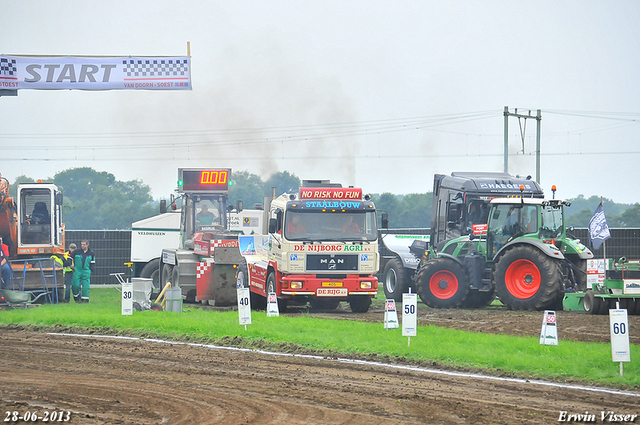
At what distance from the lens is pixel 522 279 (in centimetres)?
1930

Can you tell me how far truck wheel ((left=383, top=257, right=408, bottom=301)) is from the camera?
23375 millimetres

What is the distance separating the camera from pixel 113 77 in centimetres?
2078

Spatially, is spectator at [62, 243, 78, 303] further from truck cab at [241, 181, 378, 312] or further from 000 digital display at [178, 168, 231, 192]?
truck cab at [241, 181, 378, 312]

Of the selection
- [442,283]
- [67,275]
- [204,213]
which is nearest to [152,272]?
[204,213]

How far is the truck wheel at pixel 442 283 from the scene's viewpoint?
20.8m

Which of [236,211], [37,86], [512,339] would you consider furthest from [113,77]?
[512,339]

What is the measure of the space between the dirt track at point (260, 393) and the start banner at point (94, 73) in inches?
378

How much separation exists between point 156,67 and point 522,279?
10655 mm

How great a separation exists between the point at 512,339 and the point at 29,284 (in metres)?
14.1

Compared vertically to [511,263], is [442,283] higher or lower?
lower

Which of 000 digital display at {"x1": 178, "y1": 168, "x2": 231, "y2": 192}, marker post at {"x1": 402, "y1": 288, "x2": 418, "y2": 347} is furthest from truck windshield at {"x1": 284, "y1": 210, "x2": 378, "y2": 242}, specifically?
marker post at {"x1": 402, "y1": 288, "x2": 418, "y2": 347}

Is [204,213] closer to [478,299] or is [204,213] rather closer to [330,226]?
[330,226]

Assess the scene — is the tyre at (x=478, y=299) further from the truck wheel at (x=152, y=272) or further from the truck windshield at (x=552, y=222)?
the truck wheel at (x=152, y=272)

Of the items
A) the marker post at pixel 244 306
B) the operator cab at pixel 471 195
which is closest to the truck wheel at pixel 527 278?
the operator cab at pixel 471 195
